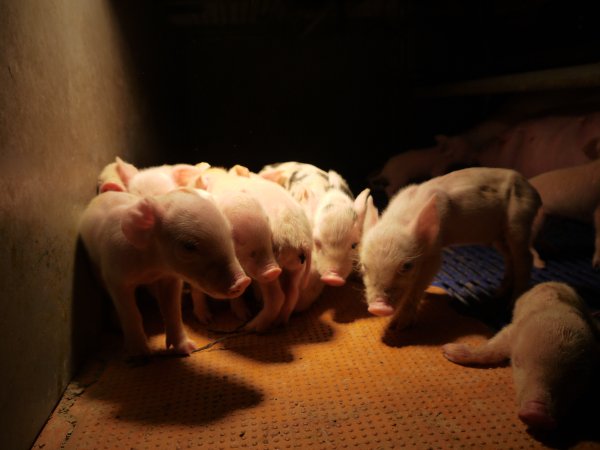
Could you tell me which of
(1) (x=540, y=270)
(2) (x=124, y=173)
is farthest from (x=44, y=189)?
(1) (x=540, y=270)

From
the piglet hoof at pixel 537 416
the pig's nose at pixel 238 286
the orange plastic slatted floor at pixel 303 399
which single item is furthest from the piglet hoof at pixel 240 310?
the piglet hoof at pixel 537 416

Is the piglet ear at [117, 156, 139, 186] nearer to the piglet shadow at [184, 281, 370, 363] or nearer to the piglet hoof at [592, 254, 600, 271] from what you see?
the piglet shadow at [184, 281, 370, 363]

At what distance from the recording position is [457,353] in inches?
100

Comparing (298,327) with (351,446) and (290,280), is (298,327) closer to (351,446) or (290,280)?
(290,280)

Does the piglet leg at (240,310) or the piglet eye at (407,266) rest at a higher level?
the piglet eye at (407,266)

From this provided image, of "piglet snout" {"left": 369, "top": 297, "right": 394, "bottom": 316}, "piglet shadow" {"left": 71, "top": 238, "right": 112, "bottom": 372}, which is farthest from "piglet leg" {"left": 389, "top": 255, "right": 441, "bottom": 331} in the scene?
"piglet shadow" {"left": 71, "top": 238, "right": 112, "bottom": 372}

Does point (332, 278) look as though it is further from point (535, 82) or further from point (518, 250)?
point (535, 82)

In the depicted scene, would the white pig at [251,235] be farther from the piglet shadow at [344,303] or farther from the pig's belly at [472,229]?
the pig's belly at [472,229]

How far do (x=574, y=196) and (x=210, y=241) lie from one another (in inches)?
135

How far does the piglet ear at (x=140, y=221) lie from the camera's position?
2129mm

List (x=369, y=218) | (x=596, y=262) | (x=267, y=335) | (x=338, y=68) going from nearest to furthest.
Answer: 1. (x=267, y=335)
2. (x=369, y=218)
3. (x=596, y=262)
4. (x=338, y=68)

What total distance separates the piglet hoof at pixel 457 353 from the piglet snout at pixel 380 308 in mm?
405

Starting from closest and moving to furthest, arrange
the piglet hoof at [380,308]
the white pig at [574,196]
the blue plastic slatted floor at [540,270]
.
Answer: the piglet hoof at [380,308] → the blue plastic slatted floor at [540,270] → the white pig at [574,196]

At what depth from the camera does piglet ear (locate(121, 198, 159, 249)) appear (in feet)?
6.98
